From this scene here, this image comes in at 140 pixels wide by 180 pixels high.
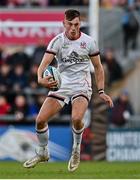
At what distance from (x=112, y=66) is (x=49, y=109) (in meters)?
10.5

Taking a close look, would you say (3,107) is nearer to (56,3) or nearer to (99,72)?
(56,3)

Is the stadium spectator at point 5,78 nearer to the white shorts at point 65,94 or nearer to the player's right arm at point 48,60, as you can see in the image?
the white shorts at point 65,94

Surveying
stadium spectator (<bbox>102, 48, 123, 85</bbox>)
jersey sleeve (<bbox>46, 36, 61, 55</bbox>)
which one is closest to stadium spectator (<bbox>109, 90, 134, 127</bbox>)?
stadium spectator (<bbox>102, 48, 123, 85</bbox>)

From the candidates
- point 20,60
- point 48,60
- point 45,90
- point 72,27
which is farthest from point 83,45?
point 20,60

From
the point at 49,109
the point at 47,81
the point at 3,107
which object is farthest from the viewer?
the point at 3,107

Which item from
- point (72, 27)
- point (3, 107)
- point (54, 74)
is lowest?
point (3, 107)

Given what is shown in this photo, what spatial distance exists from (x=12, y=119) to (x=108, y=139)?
2.48 meters

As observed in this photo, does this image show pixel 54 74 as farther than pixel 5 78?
No

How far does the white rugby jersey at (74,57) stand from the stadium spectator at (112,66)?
9533mm

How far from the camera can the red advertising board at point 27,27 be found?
76.2ft

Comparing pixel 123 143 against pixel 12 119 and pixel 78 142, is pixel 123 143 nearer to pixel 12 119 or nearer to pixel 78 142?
pixel 12 119

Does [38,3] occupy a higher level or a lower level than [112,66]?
higher

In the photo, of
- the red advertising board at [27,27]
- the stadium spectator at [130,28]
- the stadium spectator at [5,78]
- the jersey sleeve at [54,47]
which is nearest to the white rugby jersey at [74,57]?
the jersey sleeve at [54,47]

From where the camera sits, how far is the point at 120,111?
907 inches
